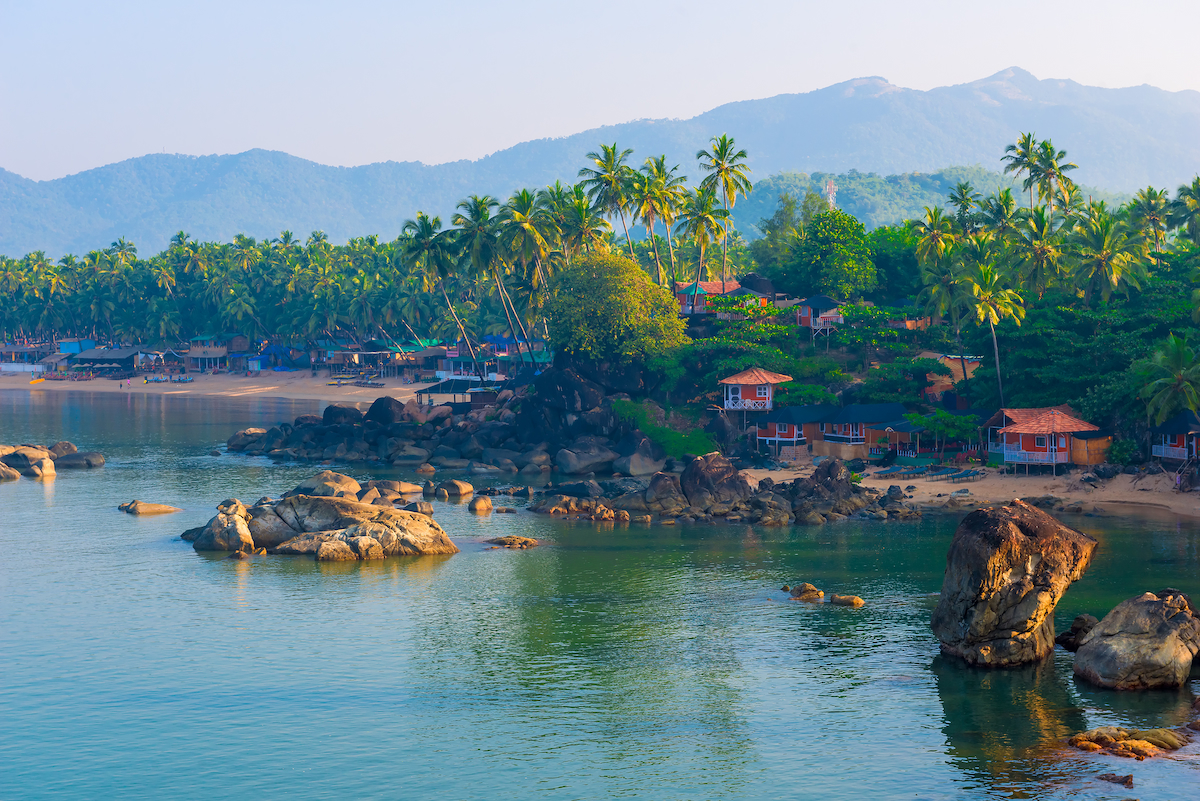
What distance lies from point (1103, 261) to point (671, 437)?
97.7ft

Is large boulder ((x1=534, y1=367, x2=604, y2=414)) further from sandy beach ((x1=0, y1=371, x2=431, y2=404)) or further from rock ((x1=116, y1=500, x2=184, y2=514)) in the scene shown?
sandy beach ((x1=0, y1=371, x2=431, y2=404))

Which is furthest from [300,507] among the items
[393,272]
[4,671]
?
[393,272]

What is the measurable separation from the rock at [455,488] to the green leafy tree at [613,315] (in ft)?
62.6

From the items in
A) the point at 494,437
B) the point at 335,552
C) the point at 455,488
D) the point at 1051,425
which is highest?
the point at 1051,425

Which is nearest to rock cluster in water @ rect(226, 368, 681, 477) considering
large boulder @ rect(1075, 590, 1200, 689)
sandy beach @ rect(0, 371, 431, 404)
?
sandy beach @ rect(0, 371, 431, 404)

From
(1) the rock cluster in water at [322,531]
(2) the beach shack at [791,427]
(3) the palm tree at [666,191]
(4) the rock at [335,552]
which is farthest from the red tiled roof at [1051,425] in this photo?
(4) the rock at [335,552]

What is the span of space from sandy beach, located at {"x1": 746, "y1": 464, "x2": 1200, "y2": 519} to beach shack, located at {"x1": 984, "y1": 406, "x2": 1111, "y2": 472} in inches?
46.7

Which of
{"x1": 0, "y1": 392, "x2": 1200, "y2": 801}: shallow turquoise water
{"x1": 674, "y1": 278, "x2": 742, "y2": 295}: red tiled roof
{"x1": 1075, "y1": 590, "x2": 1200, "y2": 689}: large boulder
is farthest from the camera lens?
{"x1": 674, "y1": 278, "x2": 742, "y2": 295}: red tiled roof

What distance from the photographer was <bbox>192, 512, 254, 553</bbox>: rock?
52594 mm

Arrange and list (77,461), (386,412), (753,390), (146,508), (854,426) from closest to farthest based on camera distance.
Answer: (146,508)
(854,426)
(753,390)
(77,461)
(386,412)

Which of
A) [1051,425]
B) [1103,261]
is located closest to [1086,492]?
[1051,425]

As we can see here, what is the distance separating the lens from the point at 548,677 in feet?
114

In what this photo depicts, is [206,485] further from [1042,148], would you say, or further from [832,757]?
[1042,148]

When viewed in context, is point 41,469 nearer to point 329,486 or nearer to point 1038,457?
point 329,486
